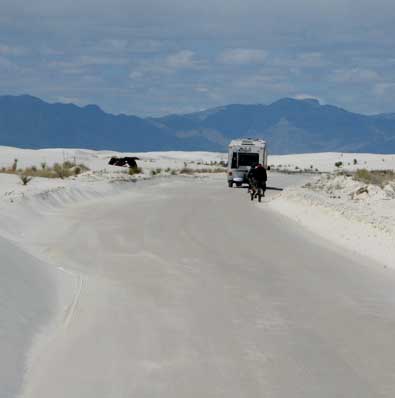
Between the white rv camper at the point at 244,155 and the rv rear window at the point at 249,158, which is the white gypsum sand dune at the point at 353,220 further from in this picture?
the rv rear window at the point at 249,158

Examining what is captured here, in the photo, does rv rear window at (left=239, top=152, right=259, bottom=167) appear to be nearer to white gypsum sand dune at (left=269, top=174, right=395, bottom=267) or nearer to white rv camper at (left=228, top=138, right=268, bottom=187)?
white rv camper at (left=228, top=138, right=268, bottom=187)

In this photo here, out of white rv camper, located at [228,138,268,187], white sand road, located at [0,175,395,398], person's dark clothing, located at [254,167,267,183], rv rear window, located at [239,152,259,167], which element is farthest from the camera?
rv rear window, located at [239,152,259,167]

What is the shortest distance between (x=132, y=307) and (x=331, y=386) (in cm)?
368

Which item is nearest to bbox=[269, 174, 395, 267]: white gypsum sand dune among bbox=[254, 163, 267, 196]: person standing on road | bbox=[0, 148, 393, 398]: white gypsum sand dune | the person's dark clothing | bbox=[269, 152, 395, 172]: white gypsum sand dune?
bbox=[0, 148, 393, 398]: white gypsum sand dune

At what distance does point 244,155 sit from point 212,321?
3662cm

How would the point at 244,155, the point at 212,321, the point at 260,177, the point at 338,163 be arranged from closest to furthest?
the point at 212,321 → the point at 260,177 → the point at 244,155 → the point at 338,163

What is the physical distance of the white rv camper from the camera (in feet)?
148

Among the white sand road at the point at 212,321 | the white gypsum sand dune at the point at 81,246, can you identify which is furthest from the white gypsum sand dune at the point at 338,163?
the white sand road at the point at 212,321

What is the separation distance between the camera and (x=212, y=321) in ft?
29.7

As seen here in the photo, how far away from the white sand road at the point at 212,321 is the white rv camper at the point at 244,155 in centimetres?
2761

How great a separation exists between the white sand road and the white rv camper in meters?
27.6

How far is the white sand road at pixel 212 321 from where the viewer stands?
6773 millimetres

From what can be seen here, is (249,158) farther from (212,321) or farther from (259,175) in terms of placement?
(212,321)

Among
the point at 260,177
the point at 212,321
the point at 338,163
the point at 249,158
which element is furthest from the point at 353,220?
the point at 338,163
